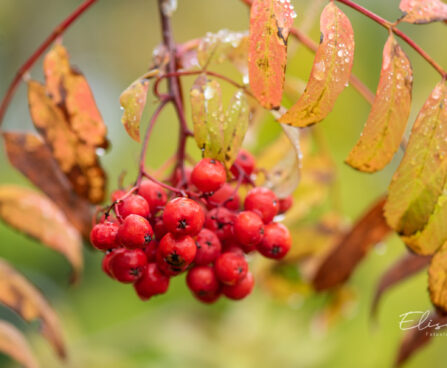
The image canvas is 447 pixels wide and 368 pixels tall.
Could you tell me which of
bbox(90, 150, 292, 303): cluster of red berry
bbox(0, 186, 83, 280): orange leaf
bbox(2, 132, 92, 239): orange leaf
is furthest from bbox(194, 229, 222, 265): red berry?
bbox(0, 186, 83, 280): orange leaf

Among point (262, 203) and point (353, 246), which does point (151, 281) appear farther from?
point (353, 246)

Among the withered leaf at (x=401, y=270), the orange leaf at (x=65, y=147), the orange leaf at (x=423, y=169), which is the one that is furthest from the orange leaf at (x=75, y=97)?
the withered leaf at (x=401, y=270)

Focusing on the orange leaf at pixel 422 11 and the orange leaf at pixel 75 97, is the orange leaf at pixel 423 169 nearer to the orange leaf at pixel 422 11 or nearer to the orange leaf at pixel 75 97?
the orange leaf at pixel 422 11

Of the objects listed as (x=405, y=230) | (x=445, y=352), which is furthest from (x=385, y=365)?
(x=405, y=230)

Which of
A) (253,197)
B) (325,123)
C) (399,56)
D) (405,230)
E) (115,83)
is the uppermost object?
(115,83)

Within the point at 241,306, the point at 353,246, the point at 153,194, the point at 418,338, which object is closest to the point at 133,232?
the point at 153,194

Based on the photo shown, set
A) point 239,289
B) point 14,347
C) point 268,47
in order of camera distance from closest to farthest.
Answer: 1. point 268,47
2. point 239,289
3. point 14,347

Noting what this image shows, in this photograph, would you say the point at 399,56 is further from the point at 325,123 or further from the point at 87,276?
the point at 87,276
